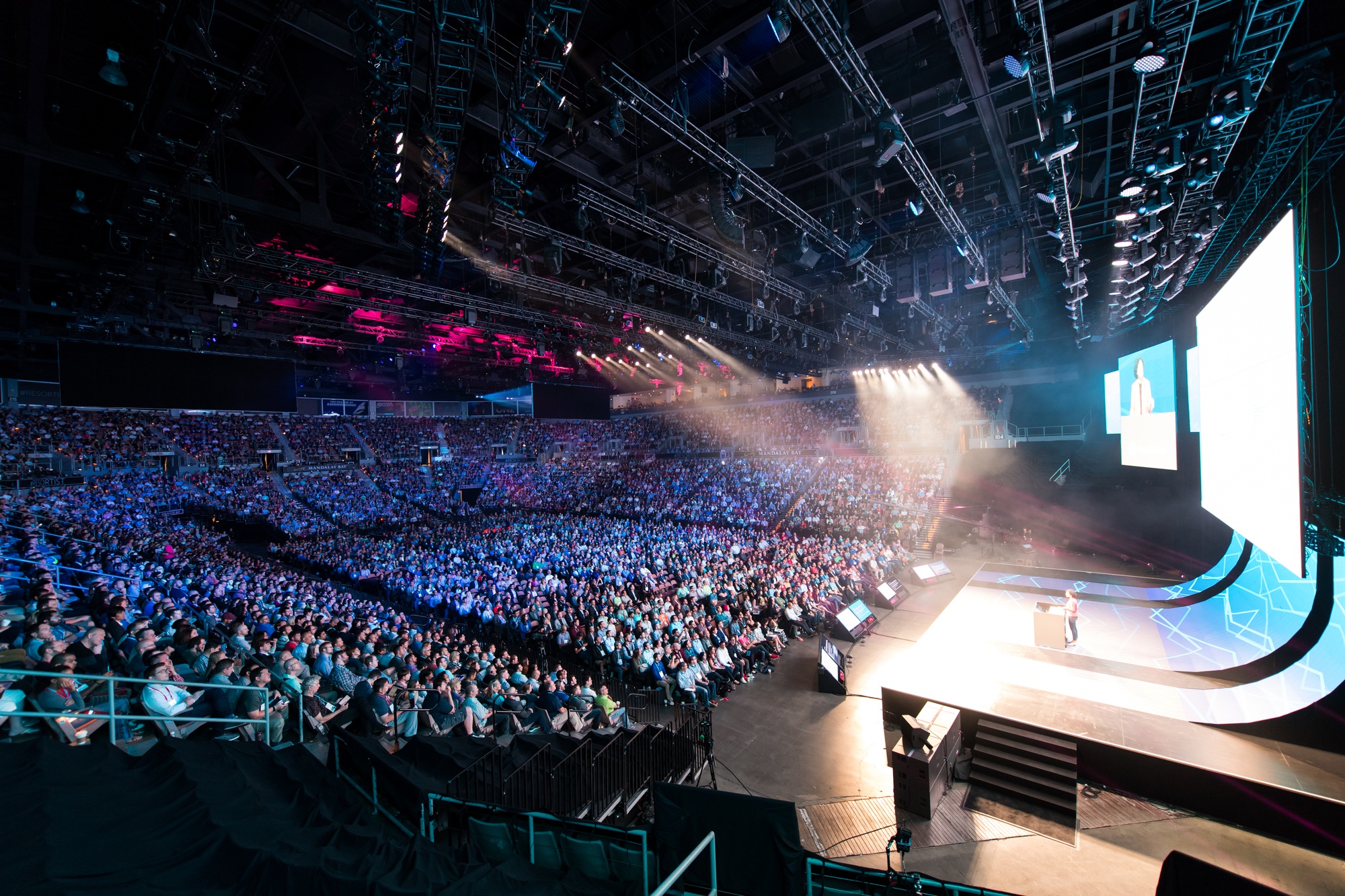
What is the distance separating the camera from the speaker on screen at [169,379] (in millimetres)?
12656

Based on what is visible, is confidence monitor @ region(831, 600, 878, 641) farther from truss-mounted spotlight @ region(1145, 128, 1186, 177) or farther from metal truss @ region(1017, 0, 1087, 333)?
truss-mounted spotlight @ region(1145, 128, 1186, 177)

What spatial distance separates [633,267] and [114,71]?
23.2 feet

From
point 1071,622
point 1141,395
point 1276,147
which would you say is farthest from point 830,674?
point 1141,395

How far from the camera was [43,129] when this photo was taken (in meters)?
5.45

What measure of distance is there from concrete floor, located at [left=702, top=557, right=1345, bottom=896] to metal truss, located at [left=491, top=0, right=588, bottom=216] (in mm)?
7455

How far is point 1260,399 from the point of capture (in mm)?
5707

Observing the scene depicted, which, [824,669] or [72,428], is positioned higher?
[72,428]

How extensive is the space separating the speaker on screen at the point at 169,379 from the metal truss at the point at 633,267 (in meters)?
13.0

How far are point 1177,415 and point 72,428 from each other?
120 feet

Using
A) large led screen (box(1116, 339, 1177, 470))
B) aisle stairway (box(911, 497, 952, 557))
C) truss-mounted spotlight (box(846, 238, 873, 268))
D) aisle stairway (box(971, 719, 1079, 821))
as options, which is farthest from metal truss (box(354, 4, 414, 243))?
aisle stairway (box(911, 497, 952, 557))

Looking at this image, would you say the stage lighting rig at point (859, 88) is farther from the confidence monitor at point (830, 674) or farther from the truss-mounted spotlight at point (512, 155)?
the confidence monitor at point (830, 674)

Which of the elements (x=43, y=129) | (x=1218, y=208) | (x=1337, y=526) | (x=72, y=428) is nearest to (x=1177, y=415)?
(x=1218, y=208)

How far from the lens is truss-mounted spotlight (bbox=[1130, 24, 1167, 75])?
4242mm

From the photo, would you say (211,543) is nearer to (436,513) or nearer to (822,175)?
(436,513)
